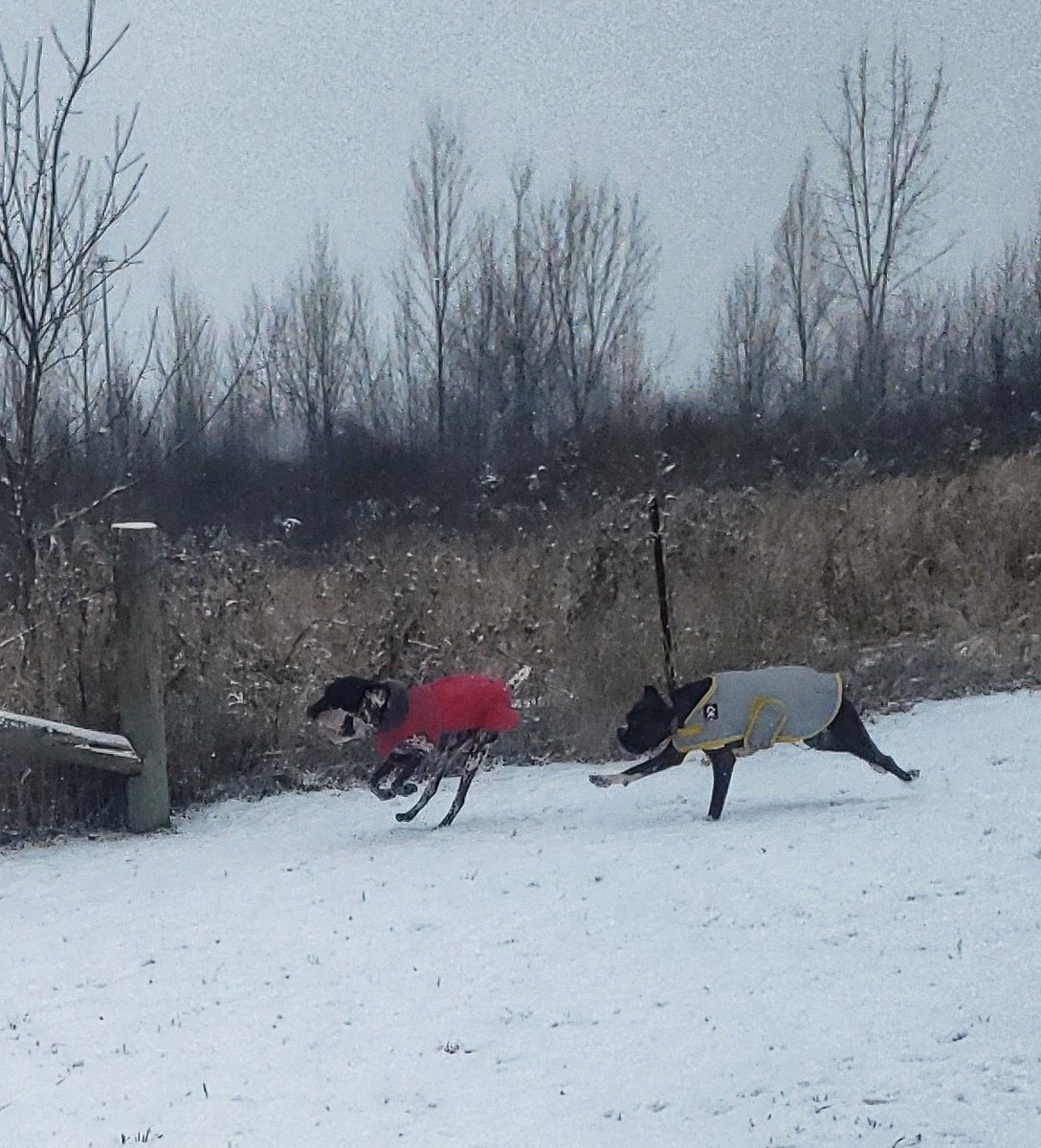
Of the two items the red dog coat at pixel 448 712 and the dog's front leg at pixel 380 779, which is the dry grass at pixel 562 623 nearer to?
the dog's front leg at pixel 380 779

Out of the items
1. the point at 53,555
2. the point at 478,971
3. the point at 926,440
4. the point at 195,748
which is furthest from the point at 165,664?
the point at 926,440

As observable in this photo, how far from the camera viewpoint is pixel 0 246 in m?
8.84

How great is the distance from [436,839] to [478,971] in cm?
209

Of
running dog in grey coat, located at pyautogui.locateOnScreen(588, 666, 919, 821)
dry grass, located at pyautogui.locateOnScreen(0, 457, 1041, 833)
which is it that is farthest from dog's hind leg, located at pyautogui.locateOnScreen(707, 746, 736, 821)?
dry grass, located at pyautogui.locateOnScreen(0, 457, 1041, 833)

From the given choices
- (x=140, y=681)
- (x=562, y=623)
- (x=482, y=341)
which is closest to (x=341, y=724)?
(x=140, y=681)

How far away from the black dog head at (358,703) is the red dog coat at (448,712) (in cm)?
7

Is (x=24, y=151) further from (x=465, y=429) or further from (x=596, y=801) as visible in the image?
(x=465, y=429)

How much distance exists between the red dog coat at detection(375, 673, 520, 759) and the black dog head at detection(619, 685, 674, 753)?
66 cm

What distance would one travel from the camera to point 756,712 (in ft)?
22.2

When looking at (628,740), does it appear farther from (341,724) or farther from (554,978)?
(554,978)

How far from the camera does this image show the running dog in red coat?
23.1 ft

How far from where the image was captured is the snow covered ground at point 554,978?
3695 mm

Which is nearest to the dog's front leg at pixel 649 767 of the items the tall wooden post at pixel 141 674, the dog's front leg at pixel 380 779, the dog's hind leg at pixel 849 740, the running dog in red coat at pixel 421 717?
the running dog in red coat at pixel 421 717

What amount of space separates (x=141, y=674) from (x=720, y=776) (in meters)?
3.28
